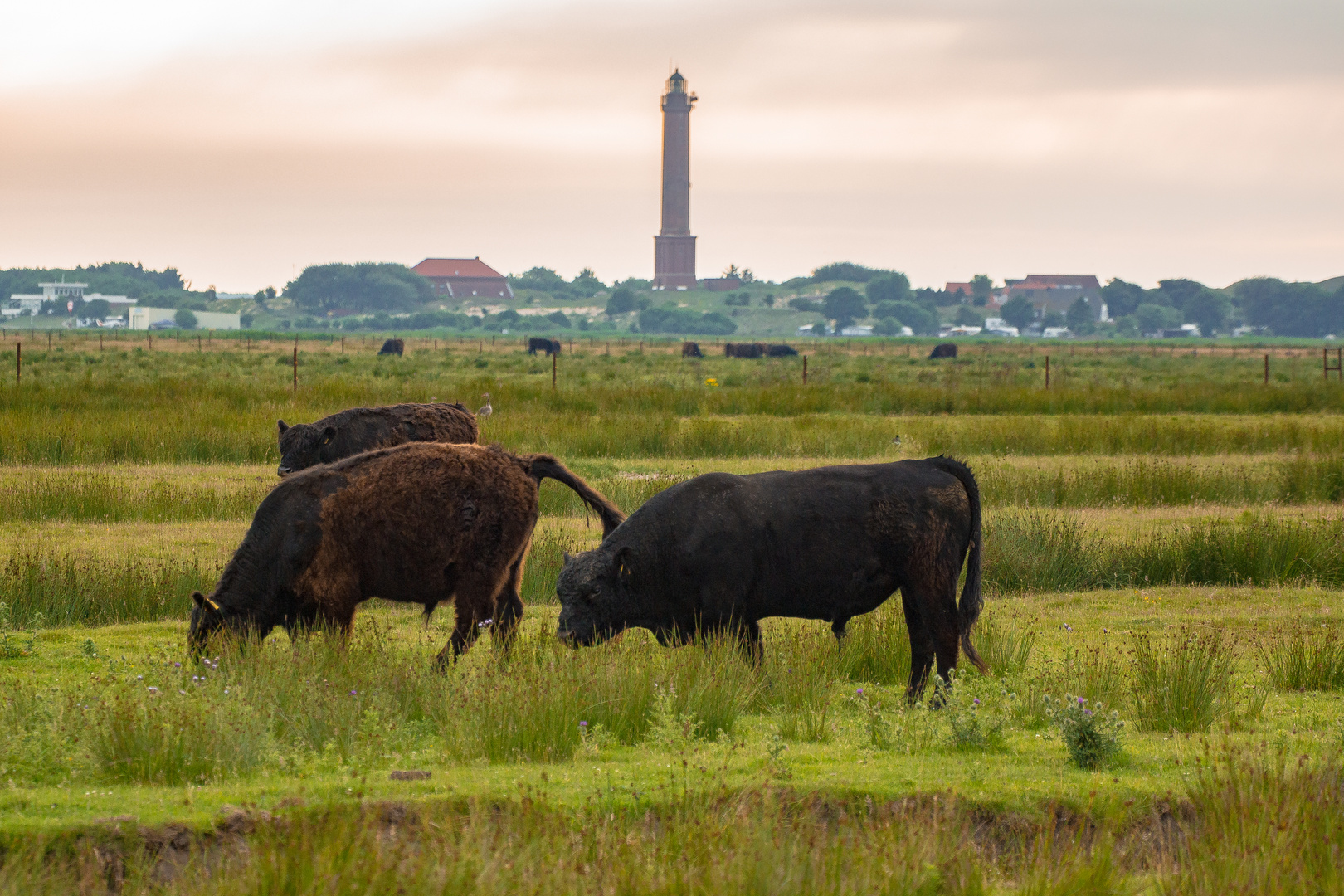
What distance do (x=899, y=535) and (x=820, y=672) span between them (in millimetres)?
1065

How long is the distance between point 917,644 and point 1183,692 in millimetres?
1668

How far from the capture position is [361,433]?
543 inches

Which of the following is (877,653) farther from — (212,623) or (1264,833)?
(212,623)

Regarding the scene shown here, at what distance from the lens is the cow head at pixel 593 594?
8.42 metres

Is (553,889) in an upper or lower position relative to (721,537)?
lower

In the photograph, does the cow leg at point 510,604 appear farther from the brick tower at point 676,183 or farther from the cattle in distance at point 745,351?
the brick tower at point 676,183

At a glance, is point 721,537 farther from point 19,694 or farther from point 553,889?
point 19,694

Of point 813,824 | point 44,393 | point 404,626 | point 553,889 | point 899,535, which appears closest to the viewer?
point 553,889

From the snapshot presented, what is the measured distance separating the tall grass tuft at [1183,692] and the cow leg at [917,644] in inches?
52.2

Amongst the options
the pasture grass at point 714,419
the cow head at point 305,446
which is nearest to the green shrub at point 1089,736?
the cow head at point 305,446

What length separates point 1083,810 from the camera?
20.6 ft

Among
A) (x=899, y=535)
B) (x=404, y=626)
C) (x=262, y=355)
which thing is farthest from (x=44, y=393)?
(x=262, y=355)

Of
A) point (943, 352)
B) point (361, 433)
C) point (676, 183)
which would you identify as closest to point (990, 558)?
point (361, 433)

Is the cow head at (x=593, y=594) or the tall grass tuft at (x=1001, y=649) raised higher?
the cow head at (x=593, y=594)
